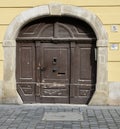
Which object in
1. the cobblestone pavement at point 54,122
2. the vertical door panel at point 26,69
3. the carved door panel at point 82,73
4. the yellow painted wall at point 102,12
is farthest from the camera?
the vertical door panel at point 26,69

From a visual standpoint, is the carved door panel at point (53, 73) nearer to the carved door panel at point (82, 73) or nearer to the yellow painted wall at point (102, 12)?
the carved door panel at point (82, 73)

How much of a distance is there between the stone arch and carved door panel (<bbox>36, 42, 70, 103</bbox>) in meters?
0.72

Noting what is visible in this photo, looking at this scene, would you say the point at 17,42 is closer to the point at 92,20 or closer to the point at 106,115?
the point at 92,20

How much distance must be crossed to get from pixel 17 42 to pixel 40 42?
2.14ft

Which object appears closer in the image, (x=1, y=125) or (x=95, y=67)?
(x=1, y=125)

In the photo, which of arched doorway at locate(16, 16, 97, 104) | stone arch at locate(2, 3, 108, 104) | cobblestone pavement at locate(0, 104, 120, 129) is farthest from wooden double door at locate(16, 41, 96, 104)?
cobblestone pavement at locate(0, 104, 120, 129)

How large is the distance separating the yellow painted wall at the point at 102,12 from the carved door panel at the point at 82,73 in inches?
21.8

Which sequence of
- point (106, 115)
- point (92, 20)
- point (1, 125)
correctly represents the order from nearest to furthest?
point (1, 125)
point (106, 115)
point (92, 20)

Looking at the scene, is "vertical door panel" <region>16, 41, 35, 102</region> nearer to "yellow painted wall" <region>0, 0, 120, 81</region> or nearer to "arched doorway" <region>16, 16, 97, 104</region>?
"arched doorway" <region>16, 16, 97, 104</region>

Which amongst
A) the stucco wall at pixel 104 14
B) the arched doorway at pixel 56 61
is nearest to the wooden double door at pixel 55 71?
the arched doorway at pixel 56 61

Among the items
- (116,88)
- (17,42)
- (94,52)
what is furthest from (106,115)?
(17,42)

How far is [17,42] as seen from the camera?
967 cm

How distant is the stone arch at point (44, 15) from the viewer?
30.2 ft

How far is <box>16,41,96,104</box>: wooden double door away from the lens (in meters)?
9.55
